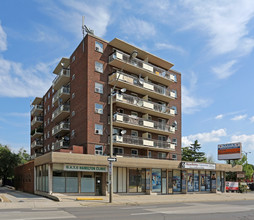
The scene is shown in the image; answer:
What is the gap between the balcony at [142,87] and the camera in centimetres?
3750

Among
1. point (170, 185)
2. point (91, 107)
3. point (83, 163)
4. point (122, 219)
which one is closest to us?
point (122, 219)

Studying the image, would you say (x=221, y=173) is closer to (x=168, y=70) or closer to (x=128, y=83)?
(x=168, y=70)

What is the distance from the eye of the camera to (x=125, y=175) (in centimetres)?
3572

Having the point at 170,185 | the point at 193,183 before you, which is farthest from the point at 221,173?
the point at 170,185

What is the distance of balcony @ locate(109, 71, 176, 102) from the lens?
123ft

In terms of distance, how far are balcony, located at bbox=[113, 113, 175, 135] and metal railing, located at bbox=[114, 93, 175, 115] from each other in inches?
74.2

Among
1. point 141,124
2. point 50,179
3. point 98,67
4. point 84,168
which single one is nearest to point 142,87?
point 141,124

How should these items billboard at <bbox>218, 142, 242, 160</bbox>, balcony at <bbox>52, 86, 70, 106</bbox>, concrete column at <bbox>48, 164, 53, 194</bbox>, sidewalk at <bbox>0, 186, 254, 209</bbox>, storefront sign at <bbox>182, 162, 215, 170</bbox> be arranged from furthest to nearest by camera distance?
billboard at <bbox>218, 142, 242, 160</bbox> → balcony at <bbox>52, 86, 70, 106</bbox> → storefront sign at <bbox>182, 162, 215, 170</bbox> → concrete column at <bbox>48, 164, 53, 194</bbox> → sidewalk at <bbox>0, 186, 254, 209</bbox>

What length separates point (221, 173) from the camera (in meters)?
47.7

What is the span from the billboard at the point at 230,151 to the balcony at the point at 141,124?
47.3 feet

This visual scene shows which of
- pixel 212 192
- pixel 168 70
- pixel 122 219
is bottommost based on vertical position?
pixel 212 192

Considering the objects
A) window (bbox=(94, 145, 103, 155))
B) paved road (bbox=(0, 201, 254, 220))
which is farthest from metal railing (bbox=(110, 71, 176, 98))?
paved road (bbox=(0, 201, 254, 220))

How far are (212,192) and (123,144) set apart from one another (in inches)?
720

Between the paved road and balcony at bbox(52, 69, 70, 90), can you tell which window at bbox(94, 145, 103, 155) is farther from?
the paved road
